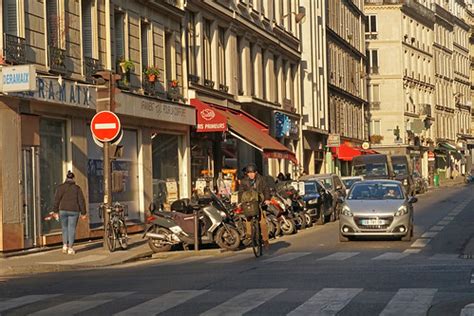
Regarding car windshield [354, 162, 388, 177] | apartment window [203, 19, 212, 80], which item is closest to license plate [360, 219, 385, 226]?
apartment window [203, 19, 212, 80]

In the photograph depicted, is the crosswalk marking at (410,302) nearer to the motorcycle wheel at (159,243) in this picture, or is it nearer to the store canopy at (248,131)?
the motorcycle wheel at (159,243)

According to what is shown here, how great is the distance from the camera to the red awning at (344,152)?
6562 centimetres

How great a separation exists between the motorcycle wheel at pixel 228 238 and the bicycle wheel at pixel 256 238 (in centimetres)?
194

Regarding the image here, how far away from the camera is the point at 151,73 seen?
1202 inches

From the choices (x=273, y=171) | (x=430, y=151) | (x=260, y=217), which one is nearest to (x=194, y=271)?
(x=260, y=217)

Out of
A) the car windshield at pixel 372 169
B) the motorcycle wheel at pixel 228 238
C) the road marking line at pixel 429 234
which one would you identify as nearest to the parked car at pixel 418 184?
the car windshield at pixel 372 169

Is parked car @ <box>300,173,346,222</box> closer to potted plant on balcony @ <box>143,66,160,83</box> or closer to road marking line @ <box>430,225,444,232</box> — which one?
road marking line @ <box>430,225,444,232</box>

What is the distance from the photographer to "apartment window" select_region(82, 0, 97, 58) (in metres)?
26.4

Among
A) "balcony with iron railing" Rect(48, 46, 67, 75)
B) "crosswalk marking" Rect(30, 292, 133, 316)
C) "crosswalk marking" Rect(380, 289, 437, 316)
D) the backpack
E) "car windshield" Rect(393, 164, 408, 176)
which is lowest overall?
"crosswalk marking" Rect(30, 292, 133, 316)

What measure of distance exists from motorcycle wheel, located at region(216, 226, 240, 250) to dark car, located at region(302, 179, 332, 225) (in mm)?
9780

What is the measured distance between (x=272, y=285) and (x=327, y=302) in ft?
6.99

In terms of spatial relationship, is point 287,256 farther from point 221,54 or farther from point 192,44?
point 221,54

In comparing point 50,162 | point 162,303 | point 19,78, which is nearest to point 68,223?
point 50,162

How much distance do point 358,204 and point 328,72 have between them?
4048cm
